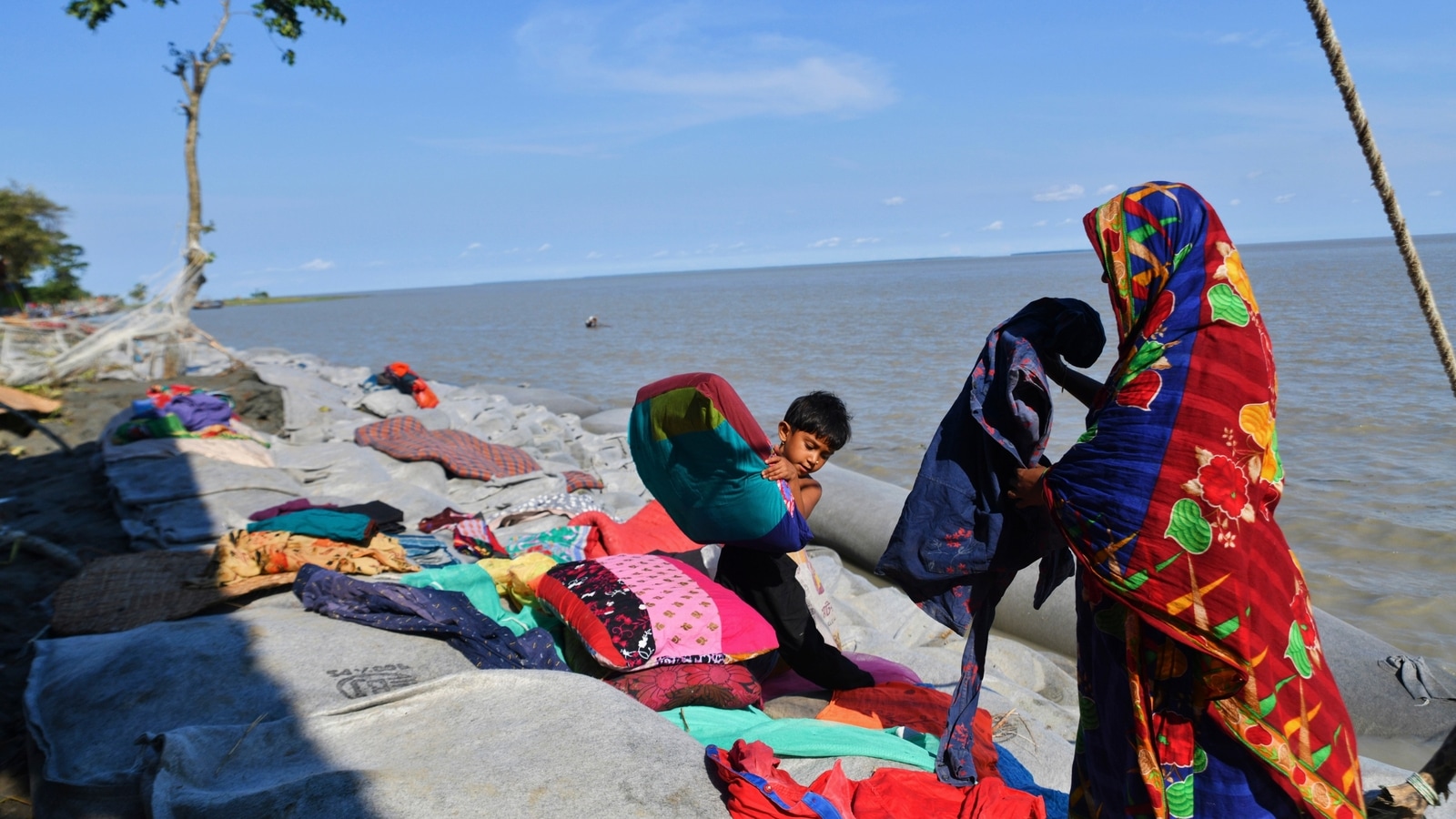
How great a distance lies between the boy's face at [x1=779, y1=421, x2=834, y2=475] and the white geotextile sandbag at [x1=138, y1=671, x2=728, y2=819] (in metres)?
1.05

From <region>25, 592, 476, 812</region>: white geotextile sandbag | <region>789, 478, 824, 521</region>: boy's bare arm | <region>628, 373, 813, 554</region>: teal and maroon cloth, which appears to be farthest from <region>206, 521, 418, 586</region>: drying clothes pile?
<region>789, 478, 824, 521</region>: boy's bare arm

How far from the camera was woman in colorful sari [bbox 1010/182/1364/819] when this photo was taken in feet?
5.18

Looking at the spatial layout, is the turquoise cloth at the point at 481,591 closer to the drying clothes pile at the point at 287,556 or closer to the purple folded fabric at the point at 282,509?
the drying clothes pile at the point at 287,556

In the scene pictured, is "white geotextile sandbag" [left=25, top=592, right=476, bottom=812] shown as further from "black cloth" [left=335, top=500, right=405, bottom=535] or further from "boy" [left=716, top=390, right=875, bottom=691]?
"black cloth" [left=335, top=500, right=405, bottom=535]

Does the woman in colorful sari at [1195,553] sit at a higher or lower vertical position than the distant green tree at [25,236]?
lower

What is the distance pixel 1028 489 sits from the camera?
1.92m

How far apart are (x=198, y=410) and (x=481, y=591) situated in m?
5.30

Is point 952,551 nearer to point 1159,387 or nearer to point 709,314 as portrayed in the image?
point 1159,387

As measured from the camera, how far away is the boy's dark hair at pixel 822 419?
10.3 ft

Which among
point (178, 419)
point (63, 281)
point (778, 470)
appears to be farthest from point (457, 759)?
point (63, 281)

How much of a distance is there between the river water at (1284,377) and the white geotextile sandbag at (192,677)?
527 centimetres

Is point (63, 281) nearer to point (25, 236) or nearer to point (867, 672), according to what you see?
point (25, 236)

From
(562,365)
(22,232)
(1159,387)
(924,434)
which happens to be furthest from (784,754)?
(22,232)

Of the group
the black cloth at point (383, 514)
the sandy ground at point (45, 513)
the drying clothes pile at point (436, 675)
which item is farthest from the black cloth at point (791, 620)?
the black cloth at point (383, 514)
